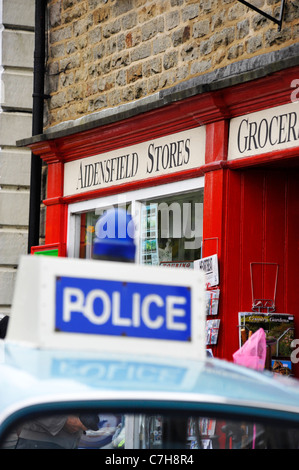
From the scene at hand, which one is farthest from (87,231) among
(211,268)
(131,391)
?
(131,391)

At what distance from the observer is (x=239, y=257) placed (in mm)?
7422

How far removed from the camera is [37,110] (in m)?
10.5

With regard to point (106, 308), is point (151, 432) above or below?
below

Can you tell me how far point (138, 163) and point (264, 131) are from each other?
1967 mm

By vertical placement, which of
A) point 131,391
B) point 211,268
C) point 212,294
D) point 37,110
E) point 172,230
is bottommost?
point 131,391

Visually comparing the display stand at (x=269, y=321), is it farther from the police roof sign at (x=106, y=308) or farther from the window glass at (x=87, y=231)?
the police roof sign at (x=106, y=308)

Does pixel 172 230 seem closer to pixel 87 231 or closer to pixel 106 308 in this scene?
pixel 87 231

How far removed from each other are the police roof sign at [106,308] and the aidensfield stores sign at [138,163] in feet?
17.2

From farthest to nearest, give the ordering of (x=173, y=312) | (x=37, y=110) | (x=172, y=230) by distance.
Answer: (x=37, y=110), (x=172, y=230), (x=173, y=312)

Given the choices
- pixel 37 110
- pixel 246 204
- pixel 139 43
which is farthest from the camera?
pixel 37 110

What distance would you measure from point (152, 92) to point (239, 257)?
231cm

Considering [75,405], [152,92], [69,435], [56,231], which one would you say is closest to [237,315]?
[152,92]

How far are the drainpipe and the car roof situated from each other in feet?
26.6

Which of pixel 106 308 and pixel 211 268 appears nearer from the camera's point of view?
pixel 106 308
